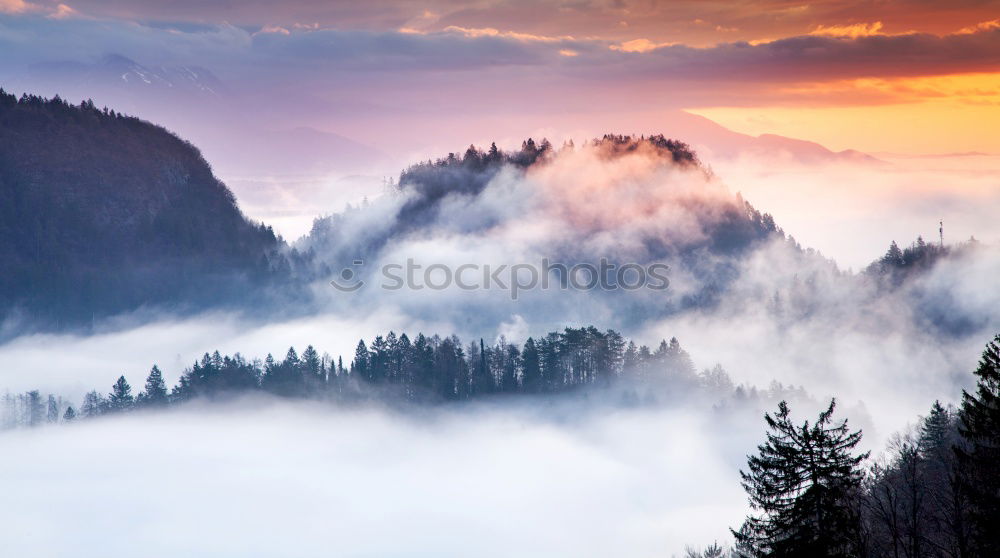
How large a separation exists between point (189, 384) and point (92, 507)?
2640cm

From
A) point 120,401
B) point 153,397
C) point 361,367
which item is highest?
point 361,367

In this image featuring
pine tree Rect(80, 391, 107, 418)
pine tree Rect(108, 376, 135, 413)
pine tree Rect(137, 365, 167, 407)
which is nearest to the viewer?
pine tree Rect(108, 376, 135, 413)

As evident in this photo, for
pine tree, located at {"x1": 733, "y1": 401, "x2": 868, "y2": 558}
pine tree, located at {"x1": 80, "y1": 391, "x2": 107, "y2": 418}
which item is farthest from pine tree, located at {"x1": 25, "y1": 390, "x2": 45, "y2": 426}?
pine tree, located at {"x1": 733, "y1": 401, "x2": 868, "y2": 558}

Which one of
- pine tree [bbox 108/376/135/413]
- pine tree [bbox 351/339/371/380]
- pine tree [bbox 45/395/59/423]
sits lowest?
pine tree [bbox 45/395/59/423]

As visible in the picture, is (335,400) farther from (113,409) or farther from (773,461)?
(773,461)

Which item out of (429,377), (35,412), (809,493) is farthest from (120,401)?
(809,493)

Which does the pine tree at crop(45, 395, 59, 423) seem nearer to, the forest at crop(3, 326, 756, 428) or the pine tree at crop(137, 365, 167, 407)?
the forest at crop(3, 326, 756, 428)

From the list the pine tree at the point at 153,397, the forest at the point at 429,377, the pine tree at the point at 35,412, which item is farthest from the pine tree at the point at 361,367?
the pine tree at the point at 35,412

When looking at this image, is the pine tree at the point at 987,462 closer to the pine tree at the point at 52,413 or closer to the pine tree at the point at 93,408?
the pine tree at the point at 93,408

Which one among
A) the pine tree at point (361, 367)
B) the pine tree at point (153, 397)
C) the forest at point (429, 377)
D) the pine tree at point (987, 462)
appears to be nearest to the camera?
the pine tree at point (987, 462)

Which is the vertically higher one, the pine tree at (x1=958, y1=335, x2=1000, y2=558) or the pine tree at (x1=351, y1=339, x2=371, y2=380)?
the pine tree at (x1=351, y1=339, x2=371, y2=380)

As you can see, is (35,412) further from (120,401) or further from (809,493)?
(809,493)

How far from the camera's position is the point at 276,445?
186500 mm

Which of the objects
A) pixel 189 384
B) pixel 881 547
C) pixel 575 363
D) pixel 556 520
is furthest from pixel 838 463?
pixel 189 384
